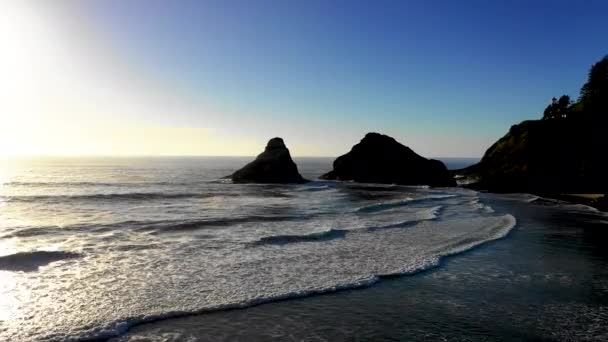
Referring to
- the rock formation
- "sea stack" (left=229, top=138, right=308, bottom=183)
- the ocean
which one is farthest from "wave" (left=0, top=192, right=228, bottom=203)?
the rock formation

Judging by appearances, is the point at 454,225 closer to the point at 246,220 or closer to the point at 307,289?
the point at 246,220

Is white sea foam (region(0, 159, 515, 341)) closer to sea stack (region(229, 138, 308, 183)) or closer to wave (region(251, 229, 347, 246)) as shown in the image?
wave (region(251, 229, 347, 246))

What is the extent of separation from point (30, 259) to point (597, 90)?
3988 inches

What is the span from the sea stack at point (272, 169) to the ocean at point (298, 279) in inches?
1812

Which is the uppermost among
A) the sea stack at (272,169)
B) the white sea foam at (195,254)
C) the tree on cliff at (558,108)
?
the tree on cliff at (558,108)

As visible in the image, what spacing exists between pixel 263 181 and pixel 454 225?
5121cm

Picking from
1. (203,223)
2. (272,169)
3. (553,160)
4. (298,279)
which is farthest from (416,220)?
(553,160)

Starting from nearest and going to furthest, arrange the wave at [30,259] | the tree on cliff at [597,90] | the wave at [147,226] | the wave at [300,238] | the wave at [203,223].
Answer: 1. the wave at [30,259]
2. the wave at [300,238]
3. the wave at [147,226]
4. the wave at [203,223]
5. the tree on cliff at [597,90]

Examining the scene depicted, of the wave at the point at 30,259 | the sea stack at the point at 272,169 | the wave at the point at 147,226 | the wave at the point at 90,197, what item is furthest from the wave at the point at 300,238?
the sea stack at the point at 272,169

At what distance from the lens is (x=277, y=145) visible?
269ft

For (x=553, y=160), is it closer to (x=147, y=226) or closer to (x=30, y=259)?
(x=147, y=226)

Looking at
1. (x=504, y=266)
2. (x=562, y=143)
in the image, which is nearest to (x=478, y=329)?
(x=504, y=266)

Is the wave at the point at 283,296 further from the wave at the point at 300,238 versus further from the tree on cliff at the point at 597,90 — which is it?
the tree on cliff at the point at 597,90

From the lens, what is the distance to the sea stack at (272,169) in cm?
7935
